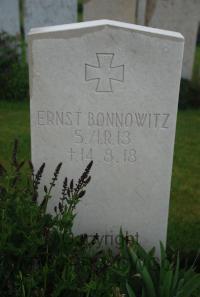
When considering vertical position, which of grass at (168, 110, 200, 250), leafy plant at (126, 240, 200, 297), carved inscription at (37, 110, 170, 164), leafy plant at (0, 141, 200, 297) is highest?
carved inscription at (37, 110, 170, 164)

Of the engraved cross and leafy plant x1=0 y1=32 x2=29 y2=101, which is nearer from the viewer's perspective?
the engraved cross

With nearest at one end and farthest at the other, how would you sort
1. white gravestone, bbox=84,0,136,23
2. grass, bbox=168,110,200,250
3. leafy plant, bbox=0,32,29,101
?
grass, bbox=168,110,200,250, leafy plant, bbox=0,32,29,101, white gravestone, bbox=84,0,136,23

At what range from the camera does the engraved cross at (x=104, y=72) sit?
2.39m

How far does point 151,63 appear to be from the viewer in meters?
2.41

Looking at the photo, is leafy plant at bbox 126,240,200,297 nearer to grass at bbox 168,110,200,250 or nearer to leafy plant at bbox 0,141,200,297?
leafy plant at bbox 0,141,200,297

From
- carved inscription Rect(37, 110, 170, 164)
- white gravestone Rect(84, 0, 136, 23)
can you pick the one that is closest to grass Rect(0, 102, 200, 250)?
carved inscription Rect(37, 110, 170, 164)

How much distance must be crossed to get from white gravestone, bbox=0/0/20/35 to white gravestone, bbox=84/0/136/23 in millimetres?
1023

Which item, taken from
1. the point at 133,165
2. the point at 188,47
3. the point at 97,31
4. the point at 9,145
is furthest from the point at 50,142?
the point at 188,47

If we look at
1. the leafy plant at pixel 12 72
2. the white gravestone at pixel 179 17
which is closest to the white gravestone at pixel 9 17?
the leafy plant at pixel 12 72

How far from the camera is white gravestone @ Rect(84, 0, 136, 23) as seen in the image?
6.67 meters

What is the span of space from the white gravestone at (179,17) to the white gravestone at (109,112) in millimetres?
4200

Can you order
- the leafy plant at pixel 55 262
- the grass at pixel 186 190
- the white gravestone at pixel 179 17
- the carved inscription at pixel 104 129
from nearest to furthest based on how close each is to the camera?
1. the leafy plant at pixel 55 262
2. the carved inscription at pixel 104 129
3. the grass at pixel 186 190
4. the white gravestone at pixel 179 17

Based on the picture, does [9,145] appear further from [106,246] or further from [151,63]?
[151,63]

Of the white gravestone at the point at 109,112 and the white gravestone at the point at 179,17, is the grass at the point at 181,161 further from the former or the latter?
the white gravestone at the point at 179,17
